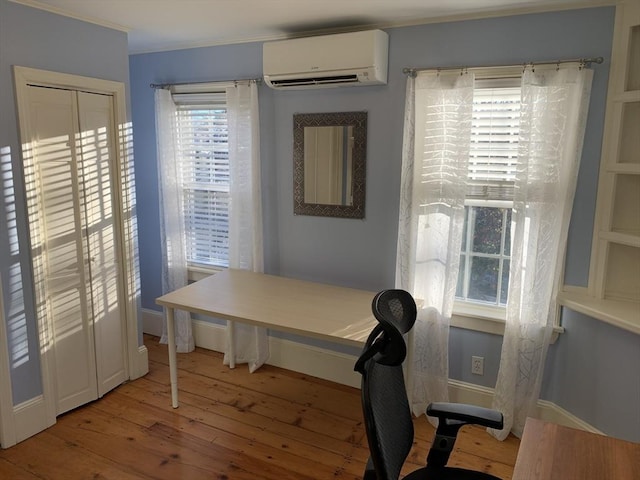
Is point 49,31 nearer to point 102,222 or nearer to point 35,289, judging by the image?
point 102,222

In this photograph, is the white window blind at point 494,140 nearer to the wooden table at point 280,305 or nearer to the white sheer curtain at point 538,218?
the white sheer curtain at point 538,218

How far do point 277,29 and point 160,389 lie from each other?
104 inches

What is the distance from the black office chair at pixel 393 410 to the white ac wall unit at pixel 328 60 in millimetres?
1762

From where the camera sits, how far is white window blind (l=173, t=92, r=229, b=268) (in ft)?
12.3

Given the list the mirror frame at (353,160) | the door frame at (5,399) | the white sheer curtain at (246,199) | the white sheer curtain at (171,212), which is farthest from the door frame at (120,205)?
the mirror frame at (353,160)

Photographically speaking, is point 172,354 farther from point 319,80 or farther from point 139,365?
point 319,80

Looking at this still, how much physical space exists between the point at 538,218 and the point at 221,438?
89.1 inches

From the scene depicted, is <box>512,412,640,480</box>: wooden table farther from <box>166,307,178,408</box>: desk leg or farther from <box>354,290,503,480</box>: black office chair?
<box>166,307,178,408</box>: desk leg

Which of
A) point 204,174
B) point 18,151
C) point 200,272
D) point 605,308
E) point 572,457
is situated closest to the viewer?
point 572,457

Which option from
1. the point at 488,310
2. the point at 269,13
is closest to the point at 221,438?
the point at 488,310

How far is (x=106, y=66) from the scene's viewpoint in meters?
3.11

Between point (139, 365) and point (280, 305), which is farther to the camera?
point (139, 365)

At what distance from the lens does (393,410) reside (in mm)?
1563

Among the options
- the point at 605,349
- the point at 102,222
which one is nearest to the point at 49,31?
the point at 102,222
